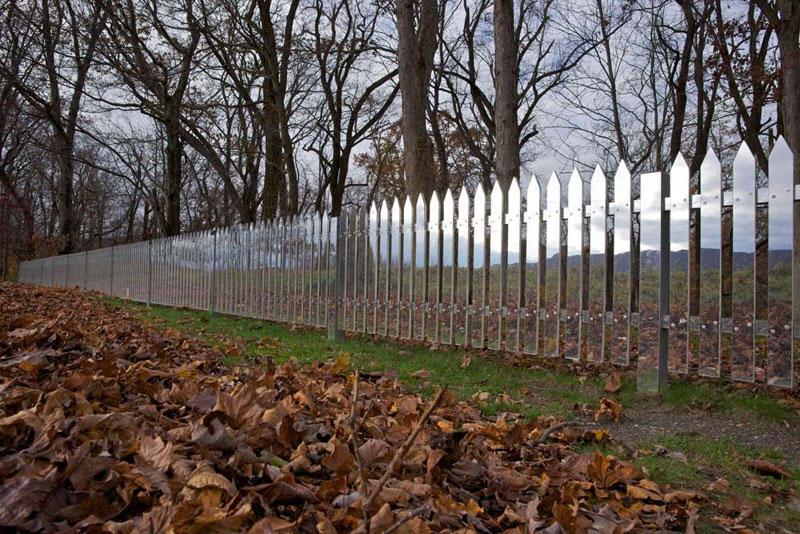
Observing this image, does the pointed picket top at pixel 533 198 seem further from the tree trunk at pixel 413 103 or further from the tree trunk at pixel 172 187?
the tree trunk at pixel 172 187

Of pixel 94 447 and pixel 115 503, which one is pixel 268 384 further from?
pixel 115 503

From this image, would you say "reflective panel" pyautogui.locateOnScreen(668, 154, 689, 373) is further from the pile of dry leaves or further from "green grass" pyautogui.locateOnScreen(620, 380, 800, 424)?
the pile of dry leaves

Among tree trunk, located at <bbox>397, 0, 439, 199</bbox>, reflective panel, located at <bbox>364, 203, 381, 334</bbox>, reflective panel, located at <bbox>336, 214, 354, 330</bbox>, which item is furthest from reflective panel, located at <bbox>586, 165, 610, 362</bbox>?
tree trunk, located at <bbox>397, 0, 439, 199</bbox>

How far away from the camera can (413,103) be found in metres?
8.98

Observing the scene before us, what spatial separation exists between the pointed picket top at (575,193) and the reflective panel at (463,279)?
A: 1.23 metres

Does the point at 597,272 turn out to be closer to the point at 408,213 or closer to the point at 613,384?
the point at 613,384

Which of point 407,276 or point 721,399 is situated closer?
point 721,399

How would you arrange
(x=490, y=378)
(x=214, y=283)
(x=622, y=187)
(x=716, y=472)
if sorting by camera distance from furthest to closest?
(x=214, y=283)
(x=490, y=378)
(x=622, y=187)
(x=716, y=472)

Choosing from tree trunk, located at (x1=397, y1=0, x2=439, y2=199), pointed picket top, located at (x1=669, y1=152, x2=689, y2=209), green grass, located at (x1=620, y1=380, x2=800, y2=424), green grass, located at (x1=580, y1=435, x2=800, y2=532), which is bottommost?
green grass, located at (x1=580, y1=435, x2=800, y2=532)

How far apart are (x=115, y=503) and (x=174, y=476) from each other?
0.19m

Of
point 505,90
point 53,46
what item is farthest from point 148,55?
point 505,90

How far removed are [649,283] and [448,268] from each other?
7.39ft

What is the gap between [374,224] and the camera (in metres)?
7.23

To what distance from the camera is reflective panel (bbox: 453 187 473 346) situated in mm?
6008
